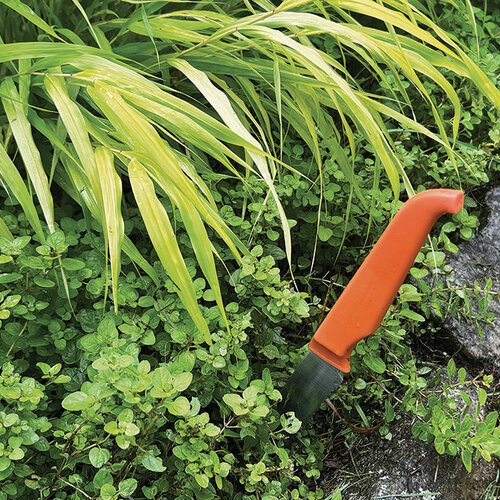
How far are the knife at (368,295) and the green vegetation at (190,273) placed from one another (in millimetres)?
68

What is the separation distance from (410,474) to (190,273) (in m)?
0.49

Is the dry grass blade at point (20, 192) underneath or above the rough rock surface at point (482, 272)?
above

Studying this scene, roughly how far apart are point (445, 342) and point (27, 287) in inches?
31.9

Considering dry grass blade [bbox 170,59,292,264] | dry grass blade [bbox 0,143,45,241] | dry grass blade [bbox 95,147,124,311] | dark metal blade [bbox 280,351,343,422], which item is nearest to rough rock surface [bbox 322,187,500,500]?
dark metal blade [bbox 280,351,343,422]

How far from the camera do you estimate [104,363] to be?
Result: 0.83 meters

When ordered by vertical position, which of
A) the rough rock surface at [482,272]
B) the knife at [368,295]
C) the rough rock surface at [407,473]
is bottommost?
the rough rock surface at [407,473]

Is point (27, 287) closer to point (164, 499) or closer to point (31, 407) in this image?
point (31, 407)

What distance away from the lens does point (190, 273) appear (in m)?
1.02

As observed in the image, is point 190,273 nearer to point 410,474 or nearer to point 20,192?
point 20,192

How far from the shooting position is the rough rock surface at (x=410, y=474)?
103 cm

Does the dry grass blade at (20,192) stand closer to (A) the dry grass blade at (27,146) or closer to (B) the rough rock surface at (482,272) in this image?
(A) the dry grass blade at (27,146)

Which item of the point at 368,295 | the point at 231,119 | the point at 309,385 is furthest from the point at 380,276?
the point at 231,119

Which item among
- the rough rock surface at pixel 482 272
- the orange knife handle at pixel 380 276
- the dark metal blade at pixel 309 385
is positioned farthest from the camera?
the rough rock surface at pixel 482 272

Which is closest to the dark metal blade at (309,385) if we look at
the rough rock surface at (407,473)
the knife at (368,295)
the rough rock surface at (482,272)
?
the knife at (368,295)
